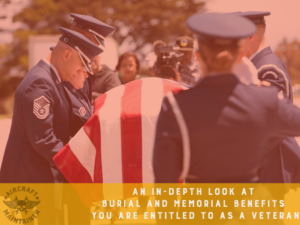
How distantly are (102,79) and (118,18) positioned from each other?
76.3 feet

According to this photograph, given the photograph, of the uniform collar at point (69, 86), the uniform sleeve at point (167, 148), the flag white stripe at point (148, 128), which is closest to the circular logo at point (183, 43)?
the uniform collar at point (69, 86)

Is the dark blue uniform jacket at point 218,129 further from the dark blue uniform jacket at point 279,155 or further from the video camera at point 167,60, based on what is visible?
the video camera at point 167,60

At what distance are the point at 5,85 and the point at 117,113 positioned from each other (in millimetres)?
24702

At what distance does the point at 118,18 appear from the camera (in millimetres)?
26469

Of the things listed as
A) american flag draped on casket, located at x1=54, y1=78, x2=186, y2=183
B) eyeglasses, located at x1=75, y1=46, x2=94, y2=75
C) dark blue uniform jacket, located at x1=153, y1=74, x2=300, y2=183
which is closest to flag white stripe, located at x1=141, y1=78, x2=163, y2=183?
american flag draped on casket, located at x1=54, y1=78, x2=186, y2=183

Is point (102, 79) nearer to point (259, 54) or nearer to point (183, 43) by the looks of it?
point (183, 43)

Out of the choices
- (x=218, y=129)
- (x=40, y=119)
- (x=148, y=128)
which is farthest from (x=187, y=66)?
(x=218, y=129)

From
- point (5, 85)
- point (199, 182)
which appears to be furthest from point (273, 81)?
point (5, 85)

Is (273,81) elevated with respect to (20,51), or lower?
lower

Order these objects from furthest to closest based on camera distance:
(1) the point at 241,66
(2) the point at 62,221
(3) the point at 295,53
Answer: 1. (3) the point at 295,53
2. (2) the point at 62,221
3. (1) the point at 241,66

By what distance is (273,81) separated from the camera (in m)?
2.38

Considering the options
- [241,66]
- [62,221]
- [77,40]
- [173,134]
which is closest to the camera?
[173,134]

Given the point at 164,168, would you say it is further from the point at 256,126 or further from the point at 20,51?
the point at 20,51

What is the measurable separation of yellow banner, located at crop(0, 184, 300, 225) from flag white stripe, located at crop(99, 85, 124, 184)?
0.22ft
